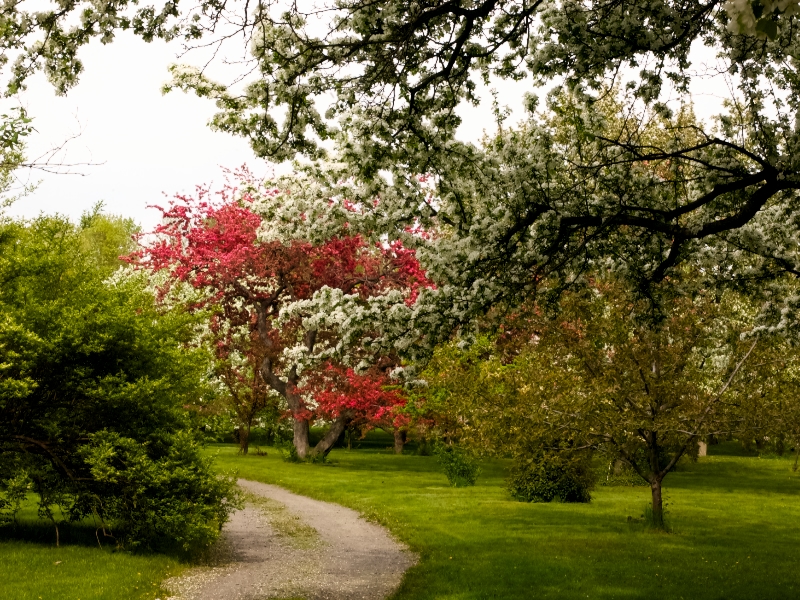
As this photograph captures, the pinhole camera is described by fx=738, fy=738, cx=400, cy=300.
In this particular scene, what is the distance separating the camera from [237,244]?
30.7m

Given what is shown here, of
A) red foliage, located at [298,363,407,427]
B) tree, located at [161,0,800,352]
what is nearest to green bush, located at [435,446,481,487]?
red foliage, located at [298,363,407,427]

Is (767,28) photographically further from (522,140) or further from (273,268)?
(273,268)

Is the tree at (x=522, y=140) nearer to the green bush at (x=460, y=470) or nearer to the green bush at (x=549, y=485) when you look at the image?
the green bush at (x=549, y=485)

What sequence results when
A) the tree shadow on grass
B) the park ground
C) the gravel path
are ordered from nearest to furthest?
the park ground
the gravel path
the tree shadow on grass

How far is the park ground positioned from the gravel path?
0.45 meters

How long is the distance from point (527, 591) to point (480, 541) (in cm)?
410

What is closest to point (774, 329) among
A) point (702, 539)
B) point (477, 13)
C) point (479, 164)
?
point (479, 164)

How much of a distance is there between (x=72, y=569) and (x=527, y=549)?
306 inches

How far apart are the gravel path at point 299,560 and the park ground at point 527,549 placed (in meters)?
0.45

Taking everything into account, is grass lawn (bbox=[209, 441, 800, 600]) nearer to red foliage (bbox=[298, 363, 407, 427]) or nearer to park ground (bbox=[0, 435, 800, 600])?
park ground (bbox=[0, 435, 800, 600])

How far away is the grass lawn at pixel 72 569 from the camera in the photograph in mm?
9961

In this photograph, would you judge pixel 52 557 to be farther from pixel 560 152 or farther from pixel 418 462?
pixel 418 462

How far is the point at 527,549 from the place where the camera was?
1372 cm

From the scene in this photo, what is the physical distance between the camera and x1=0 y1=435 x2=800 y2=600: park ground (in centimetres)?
1072
